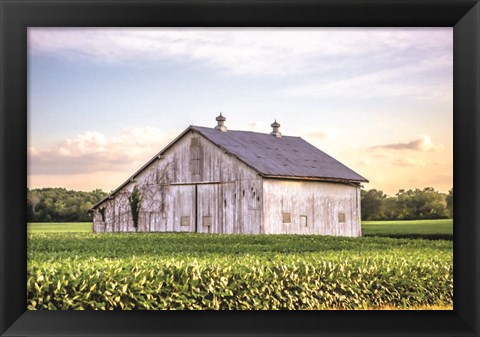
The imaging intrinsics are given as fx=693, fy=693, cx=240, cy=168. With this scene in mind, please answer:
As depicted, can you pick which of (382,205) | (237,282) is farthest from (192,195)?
(237,282)

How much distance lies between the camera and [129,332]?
5.97 meters

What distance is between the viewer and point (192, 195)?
16344mm

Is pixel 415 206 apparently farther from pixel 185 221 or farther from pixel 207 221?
pixel 185 221

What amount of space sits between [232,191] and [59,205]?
7.56 metres

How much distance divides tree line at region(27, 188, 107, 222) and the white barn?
572cm

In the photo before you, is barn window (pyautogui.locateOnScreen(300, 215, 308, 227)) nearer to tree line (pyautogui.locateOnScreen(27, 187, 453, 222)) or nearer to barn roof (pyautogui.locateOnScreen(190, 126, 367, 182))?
barn roof (pyautogui.locateOnScreen(190, 126, 367, 182))

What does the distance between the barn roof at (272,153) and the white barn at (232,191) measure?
2 centimetres

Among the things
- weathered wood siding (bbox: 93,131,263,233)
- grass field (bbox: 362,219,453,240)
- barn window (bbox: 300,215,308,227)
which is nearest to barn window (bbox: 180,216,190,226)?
weathered wood siding (bbox: 93,131,263,233)

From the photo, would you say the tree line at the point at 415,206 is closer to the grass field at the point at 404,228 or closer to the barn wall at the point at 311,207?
the grass field at the point at 404,228

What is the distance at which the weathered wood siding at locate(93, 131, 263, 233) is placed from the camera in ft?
52.0

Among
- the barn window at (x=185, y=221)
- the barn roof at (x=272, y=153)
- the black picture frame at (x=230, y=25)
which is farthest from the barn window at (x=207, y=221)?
the black picture frame at (x=230, y=25)
